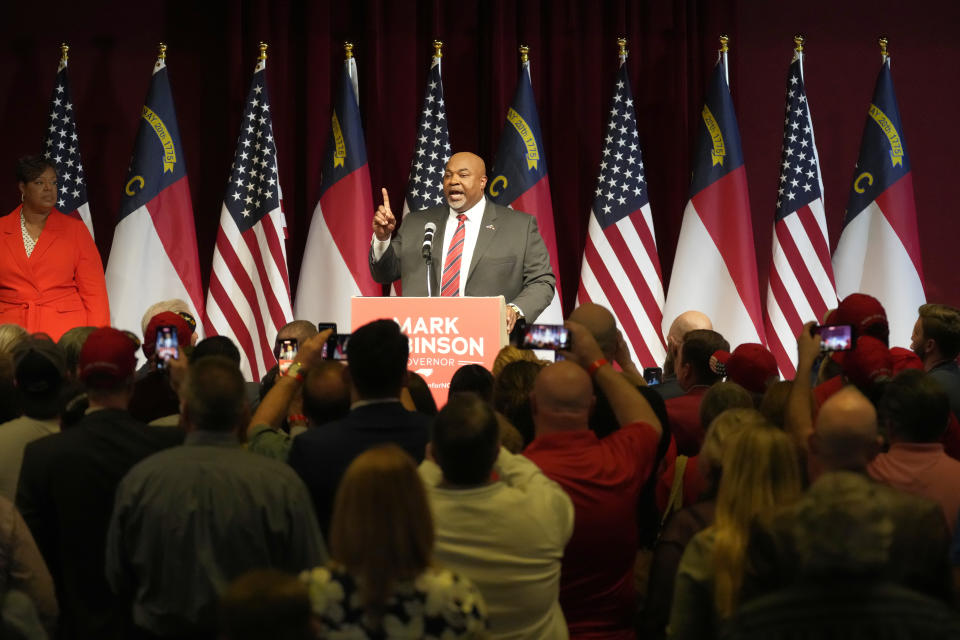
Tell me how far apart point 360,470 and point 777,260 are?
582 centimetres

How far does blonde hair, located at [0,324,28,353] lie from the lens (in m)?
4.14

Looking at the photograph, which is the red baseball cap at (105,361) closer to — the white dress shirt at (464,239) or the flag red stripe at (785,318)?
the white dress shirt at (464,239)

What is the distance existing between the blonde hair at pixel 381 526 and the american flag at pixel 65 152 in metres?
5.79

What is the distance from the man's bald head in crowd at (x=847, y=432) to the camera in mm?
2350

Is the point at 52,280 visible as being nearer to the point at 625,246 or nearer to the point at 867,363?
the point at 625,246

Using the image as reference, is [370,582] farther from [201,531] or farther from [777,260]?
[777,260]

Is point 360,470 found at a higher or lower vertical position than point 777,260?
lower

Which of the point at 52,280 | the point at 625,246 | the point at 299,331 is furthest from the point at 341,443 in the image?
the point at 625,246

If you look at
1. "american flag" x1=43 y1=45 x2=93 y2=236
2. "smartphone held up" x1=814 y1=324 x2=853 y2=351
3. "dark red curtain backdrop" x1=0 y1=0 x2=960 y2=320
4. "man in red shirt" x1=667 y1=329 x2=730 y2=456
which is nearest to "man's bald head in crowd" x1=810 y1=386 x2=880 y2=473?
"smartphone held up" x1=814 y1=324 x2=853 y2=351

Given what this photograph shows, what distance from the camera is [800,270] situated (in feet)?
24.2

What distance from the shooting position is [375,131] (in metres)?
7.96

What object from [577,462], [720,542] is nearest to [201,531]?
[577,462]

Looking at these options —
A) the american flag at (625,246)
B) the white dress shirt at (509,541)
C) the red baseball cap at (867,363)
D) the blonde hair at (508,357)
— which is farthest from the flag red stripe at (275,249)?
the white dress shirt at (509,541)

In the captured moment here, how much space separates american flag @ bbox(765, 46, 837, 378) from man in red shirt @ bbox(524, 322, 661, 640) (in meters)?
4.70
